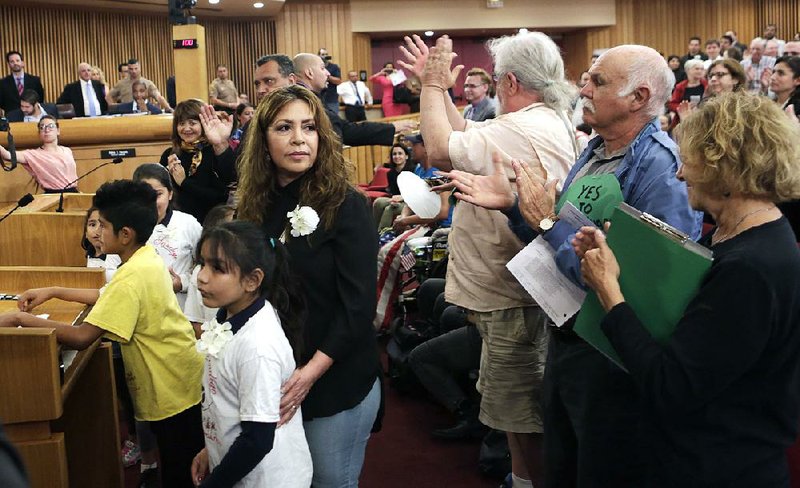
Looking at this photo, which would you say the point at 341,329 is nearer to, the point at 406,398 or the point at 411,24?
the point at 406,398

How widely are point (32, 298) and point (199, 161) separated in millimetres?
1271

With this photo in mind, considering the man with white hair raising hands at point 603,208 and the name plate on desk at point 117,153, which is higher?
the name plate on desk at point 117,153

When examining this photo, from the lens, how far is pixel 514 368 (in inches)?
109

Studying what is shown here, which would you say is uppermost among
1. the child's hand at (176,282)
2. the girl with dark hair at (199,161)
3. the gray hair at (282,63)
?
the gray hair at (282,63)

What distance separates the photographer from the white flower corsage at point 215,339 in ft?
6.28

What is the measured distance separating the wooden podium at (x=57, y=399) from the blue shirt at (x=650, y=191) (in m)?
1.38

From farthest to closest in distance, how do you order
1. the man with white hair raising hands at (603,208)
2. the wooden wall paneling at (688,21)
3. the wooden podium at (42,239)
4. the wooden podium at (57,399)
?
the wooden wall paneling at (688,21), the wooden podium at (42,239), the wooden podium at (57,399), the man with white hair raising hands at (603,208)

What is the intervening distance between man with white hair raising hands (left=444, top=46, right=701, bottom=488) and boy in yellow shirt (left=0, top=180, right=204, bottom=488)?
1.05 m

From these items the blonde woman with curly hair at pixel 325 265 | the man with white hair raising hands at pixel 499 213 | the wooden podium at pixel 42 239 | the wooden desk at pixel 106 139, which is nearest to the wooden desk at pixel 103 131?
the wooden desk at pixel 106 139

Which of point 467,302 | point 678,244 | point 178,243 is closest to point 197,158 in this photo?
point 178,243

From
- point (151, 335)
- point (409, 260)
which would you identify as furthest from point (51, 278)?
point (409, 260)

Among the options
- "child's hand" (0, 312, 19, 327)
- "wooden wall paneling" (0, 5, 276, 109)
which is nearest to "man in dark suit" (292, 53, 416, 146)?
"child's hand" (0, 312, 19, 327)

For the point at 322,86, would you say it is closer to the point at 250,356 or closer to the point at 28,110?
the point at 250,356

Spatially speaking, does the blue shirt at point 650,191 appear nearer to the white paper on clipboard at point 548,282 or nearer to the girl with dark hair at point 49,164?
the white paper on clipboard at point 548,282
